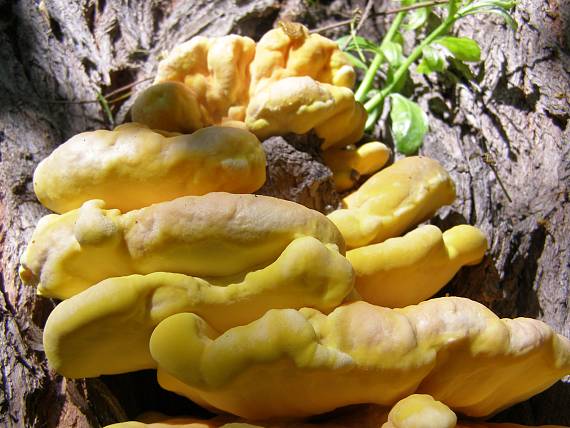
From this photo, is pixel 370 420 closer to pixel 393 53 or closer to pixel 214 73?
pixel 214 73

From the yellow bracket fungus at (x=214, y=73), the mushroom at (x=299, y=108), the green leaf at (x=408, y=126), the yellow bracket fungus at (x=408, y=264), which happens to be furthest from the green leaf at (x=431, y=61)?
the yellow bracket fungus at (x=408, y=264)

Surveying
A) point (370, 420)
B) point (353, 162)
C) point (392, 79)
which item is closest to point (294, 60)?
point (353, 162)

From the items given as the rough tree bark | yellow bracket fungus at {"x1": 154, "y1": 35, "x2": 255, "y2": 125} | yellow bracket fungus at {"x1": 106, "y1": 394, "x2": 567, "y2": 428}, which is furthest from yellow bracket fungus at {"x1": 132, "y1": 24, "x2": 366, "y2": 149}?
yellow bracket fungus at {"x1": 106, "y1": 394, "x2": 567, "y2": 428}

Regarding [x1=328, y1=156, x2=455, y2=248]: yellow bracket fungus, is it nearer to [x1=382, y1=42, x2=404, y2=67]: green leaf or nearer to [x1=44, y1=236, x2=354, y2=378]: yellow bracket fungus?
[x1=44, y1=236, x2=354, y2=378]: yellow bracket fungus

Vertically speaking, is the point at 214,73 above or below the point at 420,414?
above

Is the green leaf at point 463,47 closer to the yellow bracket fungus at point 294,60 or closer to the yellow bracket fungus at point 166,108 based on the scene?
the yellow bracket fungus at point 294,60

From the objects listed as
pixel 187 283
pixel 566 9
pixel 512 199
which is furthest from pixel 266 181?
pixel 566 9

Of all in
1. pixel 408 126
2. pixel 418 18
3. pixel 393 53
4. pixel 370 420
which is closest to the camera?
pixel 370 420
